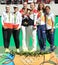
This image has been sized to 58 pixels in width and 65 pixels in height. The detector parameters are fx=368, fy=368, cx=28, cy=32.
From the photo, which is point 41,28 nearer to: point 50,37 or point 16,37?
point 50,37

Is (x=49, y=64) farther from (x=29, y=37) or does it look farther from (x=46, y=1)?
(x=46, y=1)

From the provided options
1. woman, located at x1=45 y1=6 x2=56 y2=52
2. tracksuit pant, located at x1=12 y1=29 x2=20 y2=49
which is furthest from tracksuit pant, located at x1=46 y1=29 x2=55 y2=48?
tracksuit pant, located at x1=12 y1=29 x2=20 y2=49

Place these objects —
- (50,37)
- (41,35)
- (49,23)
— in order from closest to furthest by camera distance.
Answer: (49,23)
(41,35)
(50,37)

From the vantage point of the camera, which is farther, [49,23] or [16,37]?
[16,37]

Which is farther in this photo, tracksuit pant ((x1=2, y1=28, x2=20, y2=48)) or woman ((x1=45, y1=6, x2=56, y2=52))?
tracksuit pant ((x1=2, y1=28, x2=20, y2=48))

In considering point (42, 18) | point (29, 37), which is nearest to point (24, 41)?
point (29, 37)

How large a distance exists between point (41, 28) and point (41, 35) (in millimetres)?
216

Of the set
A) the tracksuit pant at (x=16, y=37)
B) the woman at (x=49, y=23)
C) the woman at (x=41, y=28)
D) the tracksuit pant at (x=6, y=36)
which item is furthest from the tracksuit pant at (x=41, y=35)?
the tracksuit pant at (x=6, y=36)

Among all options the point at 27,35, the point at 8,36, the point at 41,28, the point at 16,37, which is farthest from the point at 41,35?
the point at 8,36

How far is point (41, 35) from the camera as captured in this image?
31.6ft

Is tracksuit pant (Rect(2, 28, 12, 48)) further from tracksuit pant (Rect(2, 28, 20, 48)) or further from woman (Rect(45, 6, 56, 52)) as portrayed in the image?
woman (Rect(45, 6, 56, 52))

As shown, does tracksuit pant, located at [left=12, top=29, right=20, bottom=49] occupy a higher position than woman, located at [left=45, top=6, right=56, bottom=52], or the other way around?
woman, located at [left=45, top=6, right=56, bottom=52]

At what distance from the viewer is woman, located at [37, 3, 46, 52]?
30.9 ft

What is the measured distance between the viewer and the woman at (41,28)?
942 cm
